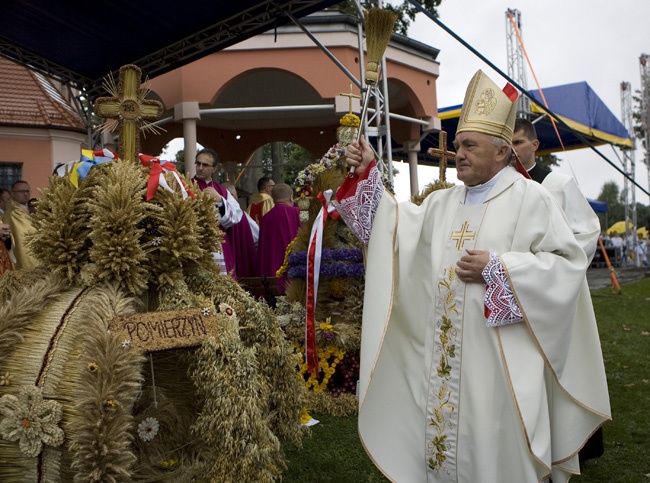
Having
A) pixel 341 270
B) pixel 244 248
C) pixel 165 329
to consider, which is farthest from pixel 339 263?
pixel 165 329

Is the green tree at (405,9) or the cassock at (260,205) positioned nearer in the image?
the cassock at (260,205)

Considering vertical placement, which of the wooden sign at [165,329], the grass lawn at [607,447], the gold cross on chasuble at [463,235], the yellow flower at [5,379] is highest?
the gold cross on chasuble at [463,235]

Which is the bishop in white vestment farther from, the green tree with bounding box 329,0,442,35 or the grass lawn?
the green tree with bounding box 329,0,442,35

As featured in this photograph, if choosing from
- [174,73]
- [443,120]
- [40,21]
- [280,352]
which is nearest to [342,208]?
[280,352]

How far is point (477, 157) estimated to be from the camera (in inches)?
125

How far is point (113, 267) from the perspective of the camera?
301cm

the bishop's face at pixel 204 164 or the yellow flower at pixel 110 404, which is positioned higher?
the bishop's face at pixel 204 164

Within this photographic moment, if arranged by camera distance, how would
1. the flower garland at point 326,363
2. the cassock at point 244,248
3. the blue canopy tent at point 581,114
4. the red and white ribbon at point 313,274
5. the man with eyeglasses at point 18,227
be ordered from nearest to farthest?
the red and white ribbon at point 313,274 → the flower garland at point 326,363 → the man with eyeglasses at point 18,227 → the cassock at point 244,248 → the blue canopy tent at point 581,114

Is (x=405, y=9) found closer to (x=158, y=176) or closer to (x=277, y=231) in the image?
(x=277, y=231)

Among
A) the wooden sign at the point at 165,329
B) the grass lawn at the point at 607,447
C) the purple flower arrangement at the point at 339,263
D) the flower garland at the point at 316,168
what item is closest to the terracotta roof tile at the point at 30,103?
the flower garland at the point at 316,168

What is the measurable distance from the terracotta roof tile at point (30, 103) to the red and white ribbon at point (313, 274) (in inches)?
477

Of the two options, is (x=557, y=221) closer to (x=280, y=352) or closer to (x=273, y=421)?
(x=280, y=352)

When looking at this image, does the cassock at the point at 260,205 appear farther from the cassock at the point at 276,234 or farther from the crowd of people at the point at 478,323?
the crowd of people at the point at 478,323

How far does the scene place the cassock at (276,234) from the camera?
26.3 feet
